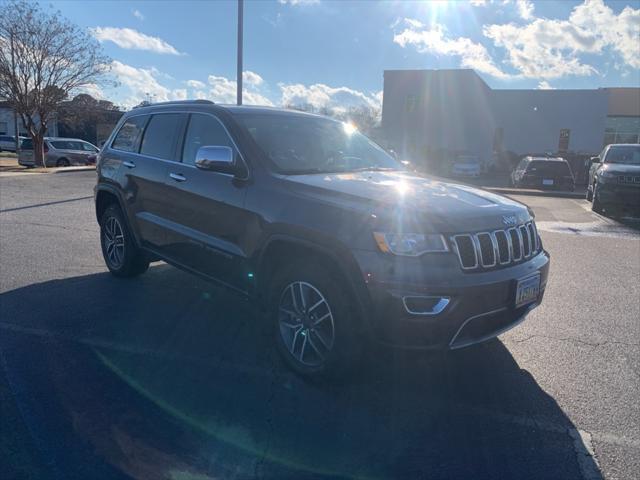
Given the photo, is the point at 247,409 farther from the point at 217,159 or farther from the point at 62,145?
the point at 62,145

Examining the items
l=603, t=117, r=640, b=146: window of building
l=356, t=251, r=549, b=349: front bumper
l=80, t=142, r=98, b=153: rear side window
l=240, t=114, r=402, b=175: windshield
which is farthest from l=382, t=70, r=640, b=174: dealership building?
l=356, t=251, r=549, b=349: front bumper

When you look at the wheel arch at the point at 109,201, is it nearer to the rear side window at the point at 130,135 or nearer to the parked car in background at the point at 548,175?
the rear side window at the point at 130,135

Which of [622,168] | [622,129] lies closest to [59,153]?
[622,168]

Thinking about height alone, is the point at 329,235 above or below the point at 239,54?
below

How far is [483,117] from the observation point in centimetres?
3984

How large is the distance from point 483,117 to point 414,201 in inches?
1561

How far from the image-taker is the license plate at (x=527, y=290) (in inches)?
132

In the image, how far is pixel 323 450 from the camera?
111 inches

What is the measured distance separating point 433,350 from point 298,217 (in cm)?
121

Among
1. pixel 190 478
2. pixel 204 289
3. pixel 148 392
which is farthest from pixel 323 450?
pixel 204 289

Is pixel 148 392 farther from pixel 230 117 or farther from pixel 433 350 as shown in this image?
pixel 230 117

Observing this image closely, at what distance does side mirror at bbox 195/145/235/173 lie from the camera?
3775 millimetres

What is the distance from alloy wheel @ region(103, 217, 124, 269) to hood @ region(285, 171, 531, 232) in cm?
294

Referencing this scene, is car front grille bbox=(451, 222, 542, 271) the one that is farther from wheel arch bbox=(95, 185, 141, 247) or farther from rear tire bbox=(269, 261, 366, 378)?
wheel arch bbox=(95, 185, 141, 247)
